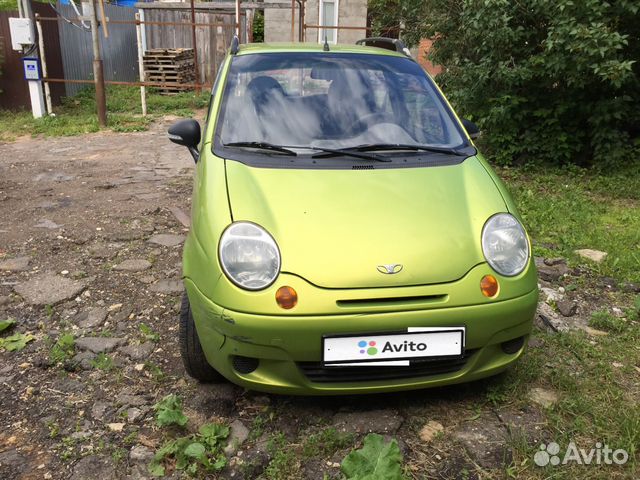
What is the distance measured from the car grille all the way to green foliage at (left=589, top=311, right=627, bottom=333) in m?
1.49

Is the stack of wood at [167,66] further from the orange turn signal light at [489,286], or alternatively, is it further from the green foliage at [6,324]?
the orange turn signal light at [489,286]

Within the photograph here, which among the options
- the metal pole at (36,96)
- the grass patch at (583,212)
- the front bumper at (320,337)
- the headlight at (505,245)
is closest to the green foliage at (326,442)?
the front bumper at (320,337)

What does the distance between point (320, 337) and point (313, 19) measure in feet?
48.5

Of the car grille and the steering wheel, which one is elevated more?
the steering wheel

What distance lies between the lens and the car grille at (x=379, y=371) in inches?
90.6

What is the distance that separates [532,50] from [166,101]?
28.1 feet

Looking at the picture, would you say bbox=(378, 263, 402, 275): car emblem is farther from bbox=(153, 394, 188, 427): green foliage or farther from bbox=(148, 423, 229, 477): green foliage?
bbox=(153, 394, 188, 427): green foliage

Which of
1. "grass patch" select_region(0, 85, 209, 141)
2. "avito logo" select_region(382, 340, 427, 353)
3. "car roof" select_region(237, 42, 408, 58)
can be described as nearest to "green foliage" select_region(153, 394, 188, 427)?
"avito logo" select_region(382, 340, 427, 353)

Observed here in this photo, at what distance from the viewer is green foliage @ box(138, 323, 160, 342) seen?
3.25m

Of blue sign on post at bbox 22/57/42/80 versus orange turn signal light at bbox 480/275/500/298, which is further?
blue sign on post at bbox 22/57/42/80

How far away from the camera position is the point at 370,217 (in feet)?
8.04

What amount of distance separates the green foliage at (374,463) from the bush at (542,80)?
5063mm

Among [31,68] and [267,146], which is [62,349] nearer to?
[267,146]

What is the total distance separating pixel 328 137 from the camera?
3076 millimetres
